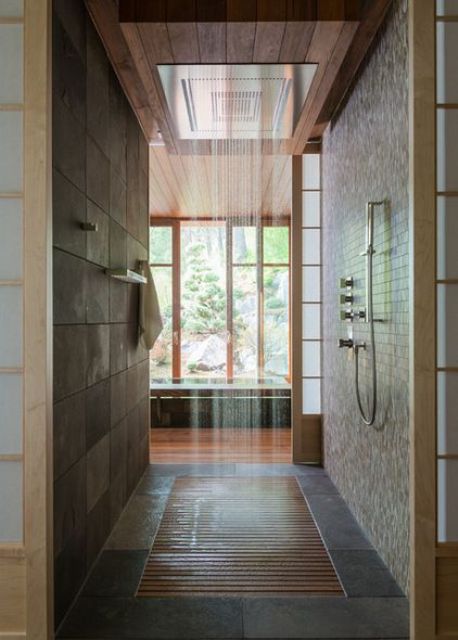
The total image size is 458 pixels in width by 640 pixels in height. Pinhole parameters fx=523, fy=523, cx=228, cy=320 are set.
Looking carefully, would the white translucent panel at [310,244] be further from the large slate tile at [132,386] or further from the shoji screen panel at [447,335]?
the shoji screen panel at [447,335]

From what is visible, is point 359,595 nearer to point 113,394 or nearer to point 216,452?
point 216,452

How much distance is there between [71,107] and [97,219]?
0.53 meters

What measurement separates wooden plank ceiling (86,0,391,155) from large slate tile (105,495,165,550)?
237 centimetres

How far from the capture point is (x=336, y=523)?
2.83m

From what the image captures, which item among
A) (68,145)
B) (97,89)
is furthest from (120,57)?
(68,145)

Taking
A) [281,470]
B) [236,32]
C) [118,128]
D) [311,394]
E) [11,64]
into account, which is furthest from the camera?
[311,394]

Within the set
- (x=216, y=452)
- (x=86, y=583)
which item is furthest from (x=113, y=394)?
(x=86, y=583)

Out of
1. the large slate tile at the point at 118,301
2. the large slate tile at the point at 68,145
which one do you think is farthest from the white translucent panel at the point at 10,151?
the large slate tile at the point at 118,301

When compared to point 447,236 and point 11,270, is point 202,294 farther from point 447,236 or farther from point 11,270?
point 447,236

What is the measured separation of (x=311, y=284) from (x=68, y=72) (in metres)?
2.51

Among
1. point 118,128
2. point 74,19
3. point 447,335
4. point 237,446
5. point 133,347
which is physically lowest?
point 237,446

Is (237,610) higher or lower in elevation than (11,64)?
lower

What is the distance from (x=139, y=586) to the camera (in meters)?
2.16

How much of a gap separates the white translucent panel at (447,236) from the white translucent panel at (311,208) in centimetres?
234
